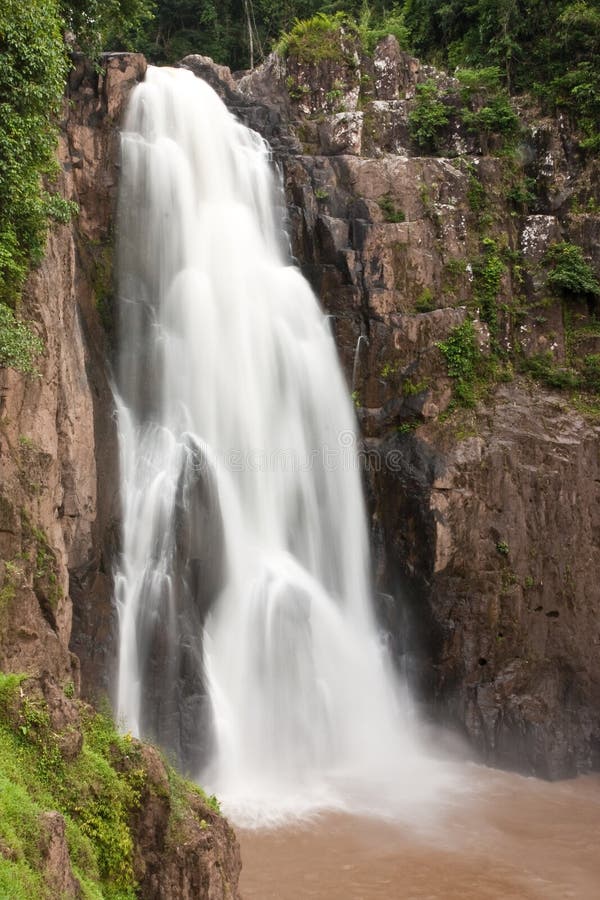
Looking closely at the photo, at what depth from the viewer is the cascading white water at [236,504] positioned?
42.1 feet

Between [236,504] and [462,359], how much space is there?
6378 mm

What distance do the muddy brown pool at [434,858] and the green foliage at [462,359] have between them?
8479mm

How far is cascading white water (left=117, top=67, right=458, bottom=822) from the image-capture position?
1283cm

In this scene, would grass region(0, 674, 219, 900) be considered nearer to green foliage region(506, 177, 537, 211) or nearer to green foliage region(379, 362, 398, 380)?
green foliage region(379, 362, 398, 380)

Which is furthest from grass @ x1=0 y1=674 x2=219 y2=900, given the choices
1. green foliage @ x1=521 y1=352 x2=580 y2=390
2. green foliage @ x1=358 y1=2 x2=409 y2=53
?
green foliage @ x1=358 y1=2 x2=409 y2=53

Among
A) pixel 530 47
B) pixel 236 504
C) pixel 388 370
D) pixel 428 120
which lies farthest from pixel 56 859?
pixel 530 47

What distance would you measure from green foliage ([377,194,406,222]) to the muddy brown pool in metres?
12.9

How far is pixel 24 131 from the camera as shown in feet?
Answer: 34.9

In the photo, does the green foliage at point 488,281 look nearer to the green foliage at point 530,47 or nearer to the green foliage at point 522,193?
the green foliage at point 522,193

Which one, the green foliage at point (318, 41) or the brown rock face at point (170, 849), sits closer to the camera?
the brown rock face at point (170, 849)

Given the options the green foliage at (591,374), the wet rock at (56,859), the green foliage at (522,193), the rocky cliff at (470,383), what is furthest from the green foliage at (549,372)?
the wet rock at (56,859)

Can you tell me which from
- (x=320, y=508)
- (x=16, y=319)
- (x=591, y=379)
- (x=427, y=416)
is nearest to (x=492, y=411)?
(x=427, y=416)

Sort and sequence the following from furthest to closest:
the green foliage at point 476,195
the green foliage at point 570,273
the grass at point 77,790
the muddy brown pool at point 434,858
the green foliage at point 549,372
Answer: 1. the green foliage at point 476,195
2. the green foliage at point 570,273
3. the green foliage at point 549,372
4. the muddy brown pool at point 434,858
5. the grass at point 77,790

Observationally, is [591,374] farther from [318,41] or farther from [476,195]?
[318,41]
